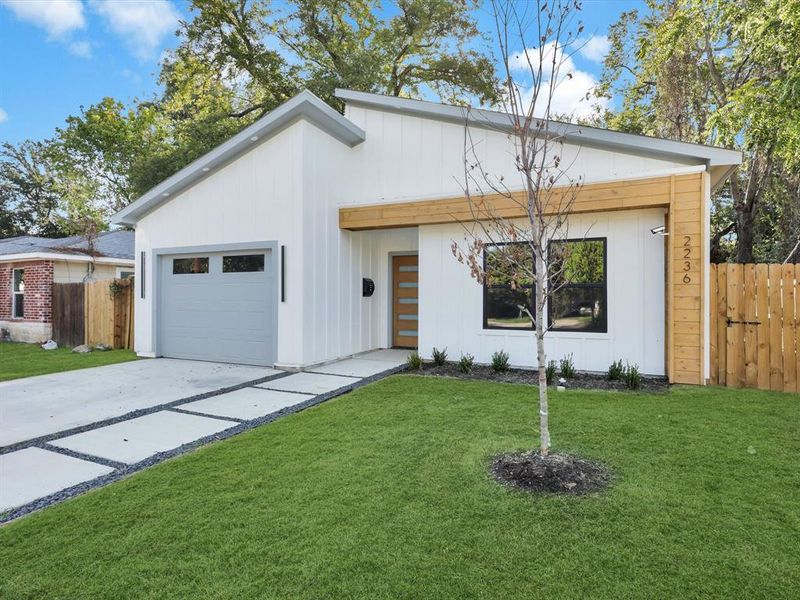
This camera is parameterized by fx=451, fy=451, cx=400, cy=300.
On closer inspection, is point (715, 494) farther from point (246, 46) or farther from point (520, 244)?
point (246, 46)

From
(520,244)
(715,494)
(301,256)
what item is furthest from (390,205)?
(715,494)

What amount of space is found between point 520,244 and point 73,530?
14.2 ft

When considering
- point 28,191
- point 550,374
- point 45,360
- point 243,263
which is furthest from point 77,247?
point 28,191

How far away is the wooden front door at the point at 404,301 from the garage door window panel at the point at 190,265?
3.91 m

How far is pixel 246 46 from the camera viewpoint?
16.0 metres

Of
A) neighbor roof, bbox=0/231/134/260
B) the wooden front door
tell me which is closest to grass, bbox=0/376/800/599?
the wooden front door

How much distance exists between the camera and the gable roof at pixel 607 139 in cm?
614

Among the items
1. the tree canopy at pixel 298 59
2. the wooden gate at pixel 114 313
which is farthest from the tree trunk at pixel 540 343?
the tree canopy at pixel 298 59

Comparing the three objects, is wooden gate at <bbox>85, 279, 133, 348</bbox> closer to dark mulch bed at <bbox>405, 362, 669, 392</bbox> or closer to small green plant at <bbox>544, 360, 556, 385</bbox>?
dark mulch bed at <bbox>405, 362, 669, 392</bbox>

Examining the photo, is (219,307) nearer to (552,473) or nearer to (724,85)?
(552,473)

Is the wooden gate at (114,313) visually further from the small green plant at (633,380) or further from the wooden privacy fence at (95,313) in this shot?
the small green plant at (633,380)

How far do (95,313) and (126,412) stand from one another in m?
7.56

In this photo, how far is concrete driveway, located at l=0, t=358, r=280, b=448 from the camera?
4.98 meters

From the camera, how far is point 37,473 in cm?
366
